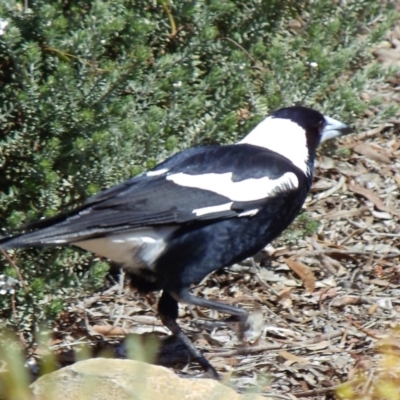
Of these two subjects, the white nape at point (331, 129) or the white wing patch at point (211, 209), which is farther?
the white nape at point (331, 129)

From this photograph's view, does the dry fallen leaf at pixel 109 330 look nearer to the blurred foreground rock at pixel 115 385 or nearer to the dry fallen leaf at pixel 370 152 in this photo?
the blurred foreground rock at pixel 115 385

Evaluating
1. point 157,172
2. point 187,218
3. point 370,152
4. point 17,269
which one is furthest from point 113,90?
point 370,152

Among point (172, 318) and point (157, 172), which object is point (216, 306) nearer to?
point (172, 318)

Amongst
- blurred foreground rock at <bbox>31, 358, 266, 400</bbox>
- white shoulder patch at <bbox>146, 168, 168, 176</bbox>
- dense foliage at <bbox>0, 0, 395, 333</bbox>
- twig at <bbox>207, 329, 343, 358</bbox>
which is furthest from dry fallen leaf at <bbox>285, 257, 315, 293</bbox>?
blurred foreground rock at <bbox>31, 358, 266, 400</bbox>

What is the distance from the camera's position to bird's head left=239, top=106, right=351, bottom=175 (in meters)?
3.56

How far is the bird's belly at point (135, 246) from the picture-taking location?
10.3 feet

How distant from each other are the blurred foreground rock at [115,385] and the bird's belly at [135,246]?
0.52 meters

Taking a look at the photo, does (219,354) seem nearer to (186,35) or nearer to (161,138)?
(161,138)

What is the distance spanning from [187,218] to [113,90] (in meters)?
0.44

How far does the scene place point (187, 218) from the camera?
318 cm

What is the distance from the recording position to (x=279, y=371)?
10.6 feet

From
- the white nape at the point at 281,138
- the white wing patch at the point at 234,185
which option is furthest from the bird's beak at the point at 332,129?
the white wing patch at the point at 234,185

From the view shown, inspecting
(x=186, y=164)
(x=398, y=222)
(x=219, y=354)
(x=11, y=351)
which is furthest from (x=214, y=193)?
(x=398, y=222)

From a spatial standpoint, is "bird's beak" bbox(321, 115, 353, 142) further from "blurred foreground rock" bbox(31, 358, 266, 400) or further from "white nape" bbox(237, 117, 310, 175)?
"blurred foreground rock" bbox(31, 358, 266, 400)
